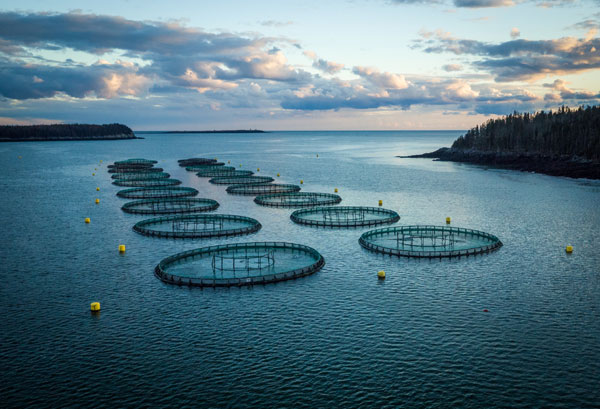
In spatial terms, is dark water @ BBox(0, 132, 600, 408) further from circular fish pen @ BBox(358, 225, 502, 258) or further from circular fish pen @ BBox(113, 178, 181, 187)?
circular fish pen @ BBox(113, 178, 181, 187)

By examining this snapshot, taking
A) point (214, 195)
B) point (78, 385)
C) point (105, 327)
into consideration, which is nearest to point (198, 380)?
point (78, 385)

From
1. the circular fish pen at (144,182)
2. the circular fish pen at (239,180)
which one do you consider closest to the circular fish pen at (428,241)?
the circular fish pen at (239,180)

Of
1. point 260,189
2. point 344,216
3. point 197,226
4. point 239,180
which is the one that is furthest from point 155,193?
point 344,216

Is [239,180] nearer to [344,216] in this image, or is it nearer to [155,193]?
[155,193]

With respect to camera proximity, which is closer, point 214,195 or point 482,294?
point 482,294

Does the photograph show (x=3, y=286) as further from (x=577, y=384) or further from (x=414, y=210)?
(x=414, y=210)

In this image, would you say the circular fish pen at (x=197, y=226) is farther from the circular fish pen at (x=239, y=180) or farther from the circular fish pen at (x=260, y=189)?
the circular fish pen at (x=239, y=180)
